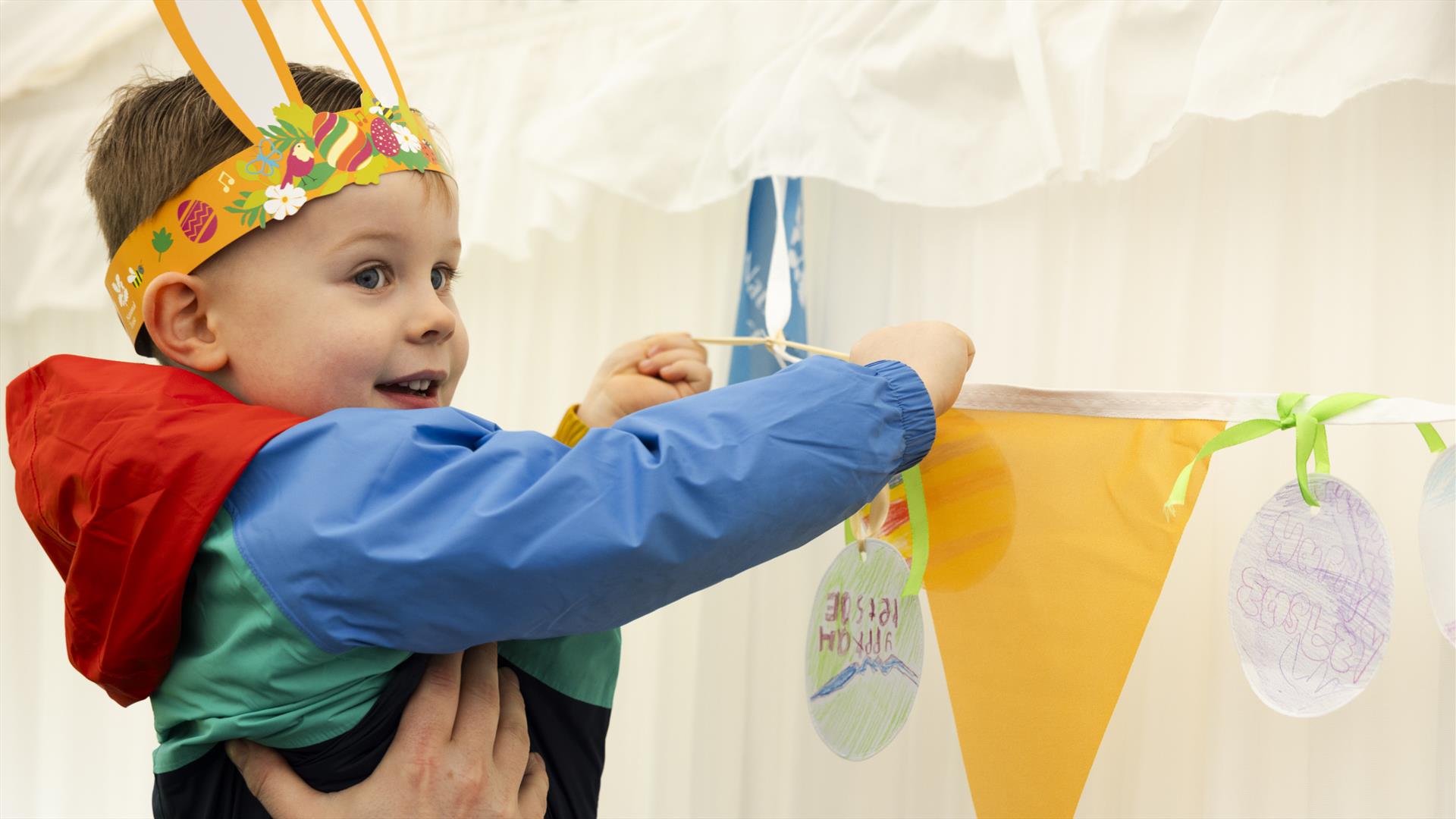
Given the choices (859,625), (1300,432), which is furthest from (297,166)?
(1300,432)

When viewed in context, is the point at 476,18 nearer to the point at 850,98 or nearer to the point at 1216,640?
the point at 850,98

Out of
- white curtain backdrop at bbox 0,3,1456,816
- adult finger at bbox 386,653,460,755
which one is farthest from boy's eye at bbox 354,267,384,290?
white curtain backdrop at bbox 0,3,1456,816

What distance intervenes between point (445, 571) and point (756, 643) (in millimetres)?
655

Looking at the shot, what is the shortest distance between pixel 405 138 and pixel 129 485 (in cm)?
33

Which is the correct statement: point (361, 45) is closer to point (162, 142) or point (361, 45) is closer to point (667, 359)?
point (162, 142)

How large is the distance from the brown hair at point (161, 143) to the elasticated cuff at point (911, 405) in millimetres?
388

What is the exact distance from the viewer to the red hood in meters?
0.75

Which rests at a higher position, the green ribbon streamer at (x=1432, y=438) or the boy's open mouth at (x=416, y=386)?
the boy's open mouth at (x=416, y=386)

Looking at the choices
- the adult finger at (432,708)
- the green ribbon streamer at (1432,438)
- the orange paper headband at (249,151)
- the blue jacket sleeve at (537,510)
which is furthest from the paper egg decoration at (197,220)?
the green ribbon streamer at (1432,438)

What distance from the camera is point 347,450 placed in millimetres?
749

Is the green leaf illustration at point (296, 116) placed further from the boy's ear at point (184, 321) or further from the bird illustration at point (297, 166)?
the boy's ear at point (184, 321)

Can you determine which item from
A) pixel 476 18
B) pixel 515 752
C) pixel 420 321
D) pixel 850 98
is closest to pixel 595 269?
pixel 476 18

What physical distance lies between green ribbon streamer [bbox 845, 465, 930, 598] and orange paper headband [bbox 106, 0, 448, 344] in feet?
1.54

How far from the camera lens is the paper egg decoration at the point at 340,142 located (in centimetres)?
88
